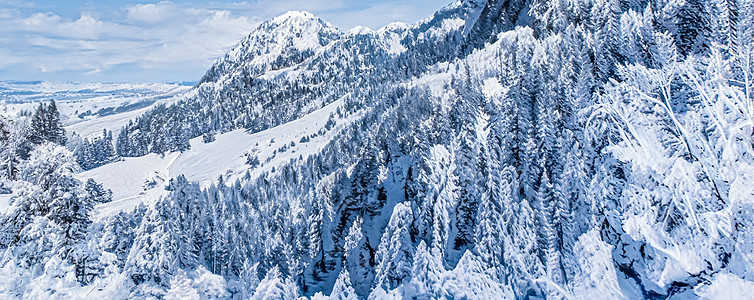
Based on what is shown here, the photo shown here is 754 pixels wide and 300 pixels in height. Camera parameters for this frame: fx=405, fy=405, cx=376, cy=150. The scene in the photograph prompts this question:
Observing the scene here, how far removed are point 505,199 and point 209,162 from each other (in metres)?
113

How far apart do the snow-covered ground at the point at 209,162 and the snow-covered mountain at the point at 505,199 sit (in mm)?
33456

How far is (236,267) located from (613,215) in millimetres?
43482

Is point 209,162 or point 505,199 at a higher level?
point 505,199

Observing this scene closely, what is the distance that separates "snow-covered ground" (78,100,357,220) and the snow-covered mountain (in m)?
33.5

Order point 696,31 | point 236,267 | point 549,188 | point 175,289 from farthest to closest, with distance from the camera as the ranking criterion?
point 236,267
point 549,188
point 696,31
point 175,289

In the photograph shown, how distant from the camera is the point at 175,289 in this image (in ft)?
65.8

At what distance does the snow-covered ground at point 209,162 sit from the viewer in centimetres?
9719

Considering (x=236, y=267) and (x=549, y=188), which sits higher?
(x=549, y=188)

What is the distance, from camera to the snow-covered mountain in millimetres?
18828

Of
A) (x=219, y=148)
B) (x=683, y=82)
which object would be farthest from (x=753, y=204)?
(x=219, y=148)

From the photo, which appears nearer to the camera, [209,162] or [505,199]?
[505,199]

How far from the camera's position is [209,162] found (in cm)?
12988

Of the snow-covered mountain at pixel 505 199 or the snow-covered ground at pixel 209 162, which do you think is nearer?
the snow-covered mountain at pixel 505 199

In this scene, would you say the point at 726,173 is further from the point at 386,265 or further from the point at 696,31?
the point at 386,265
